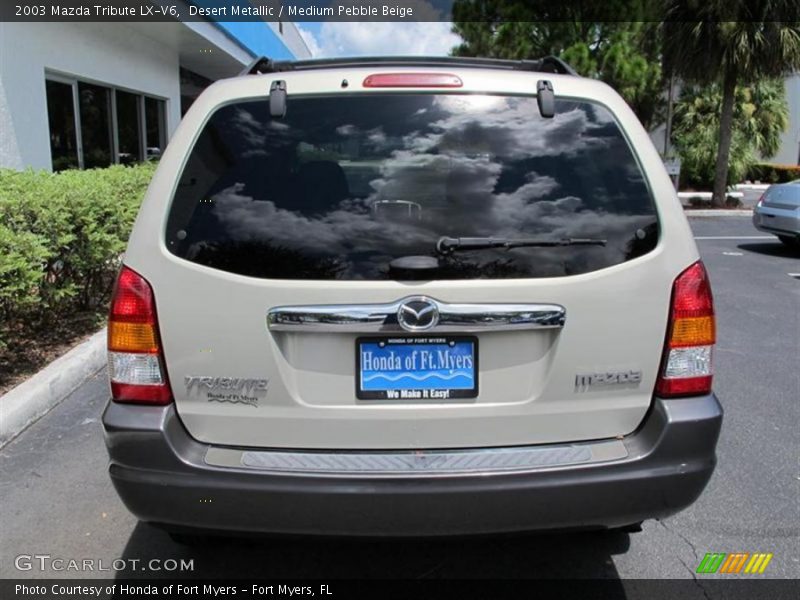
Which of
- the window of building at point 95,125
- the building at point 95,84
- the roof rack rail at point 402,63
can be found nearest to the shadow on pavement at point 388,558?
the roof rack rail at point 402,63

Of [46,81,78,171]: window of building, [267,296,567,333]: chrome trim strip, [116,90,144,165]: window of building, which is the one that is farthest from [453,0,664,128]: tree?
[267,296,567,333]: chrome trim strip

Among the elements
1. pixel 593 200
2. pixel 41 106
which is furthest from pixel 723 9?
pixel 593 200

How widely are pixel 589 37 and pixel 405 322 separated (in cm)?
2034

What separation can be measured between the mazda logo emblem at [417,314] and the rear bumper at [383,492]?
1.53ft

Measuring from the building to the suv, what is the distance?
775cm

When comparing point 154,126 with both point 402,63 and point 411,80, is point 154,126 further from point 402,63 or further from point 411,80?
point 411,80

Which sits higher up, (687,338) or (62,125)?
(687,338)

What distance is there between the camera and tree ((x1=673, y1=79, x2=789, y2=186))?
25.7 m

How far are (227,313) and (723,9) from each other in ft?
62.6

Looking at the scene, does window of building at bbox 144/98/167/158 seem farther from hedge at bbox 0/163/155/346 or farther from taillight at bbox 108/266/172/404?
taillight at bbox 108/266/172/404

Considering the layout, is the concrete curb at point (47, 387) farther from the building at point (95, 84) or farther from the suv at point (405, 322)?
the building at point (95, 84)

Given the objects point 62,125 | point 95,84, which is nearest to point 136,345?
point 62,125

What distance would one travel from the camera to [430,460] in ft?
7.36

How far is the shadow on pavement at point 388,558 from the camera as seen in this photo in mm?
2859
